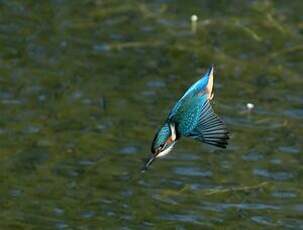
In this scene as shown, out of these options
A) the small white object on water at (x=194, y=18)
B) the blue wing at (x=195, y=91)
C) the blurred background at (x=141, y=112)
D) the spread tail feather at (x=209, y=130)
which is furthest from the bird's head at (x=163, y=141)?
the small white object on water at (x=194, y=18)

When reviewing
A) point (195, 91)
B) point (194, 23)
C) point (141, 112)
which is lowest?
point (141, 112)

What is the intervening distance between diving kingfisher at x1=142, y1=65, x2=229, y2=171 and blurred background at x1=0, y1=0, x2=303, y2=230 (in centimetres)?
168

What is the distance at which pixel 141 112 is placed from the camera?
9.93 meters

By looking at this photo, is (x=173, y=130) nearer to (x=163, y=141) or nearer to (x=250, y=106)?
(x=163, y=141)

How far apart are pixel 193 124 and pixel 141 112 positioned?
330 centimetres

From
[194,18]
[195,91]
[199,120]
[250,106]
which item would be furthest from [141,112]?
[199,120]

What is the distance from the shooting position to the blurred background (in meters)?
8.52

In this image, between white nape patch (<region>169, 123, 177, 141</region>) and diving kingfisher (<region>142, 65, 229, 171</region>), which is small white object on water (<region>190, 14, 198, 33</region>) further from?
white nape patch (<region>169, 123, 177, 141</region>)

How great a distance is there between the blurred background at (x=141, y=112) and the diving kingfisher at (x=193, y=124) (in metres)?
1.68

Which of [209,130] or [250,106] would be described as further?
[250,106]

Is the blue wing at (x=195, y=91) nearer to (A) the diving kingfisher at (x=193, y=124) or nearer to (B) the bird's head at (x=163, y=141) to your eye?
(A) the diving kingfisher at (x=193, y=124)

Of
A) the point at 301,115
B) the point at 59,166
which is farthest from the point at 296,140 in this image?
the point at 59,166

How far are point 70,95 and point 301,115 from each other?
1.92 meters

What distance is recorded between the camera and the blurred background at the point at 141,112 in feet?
27.9
